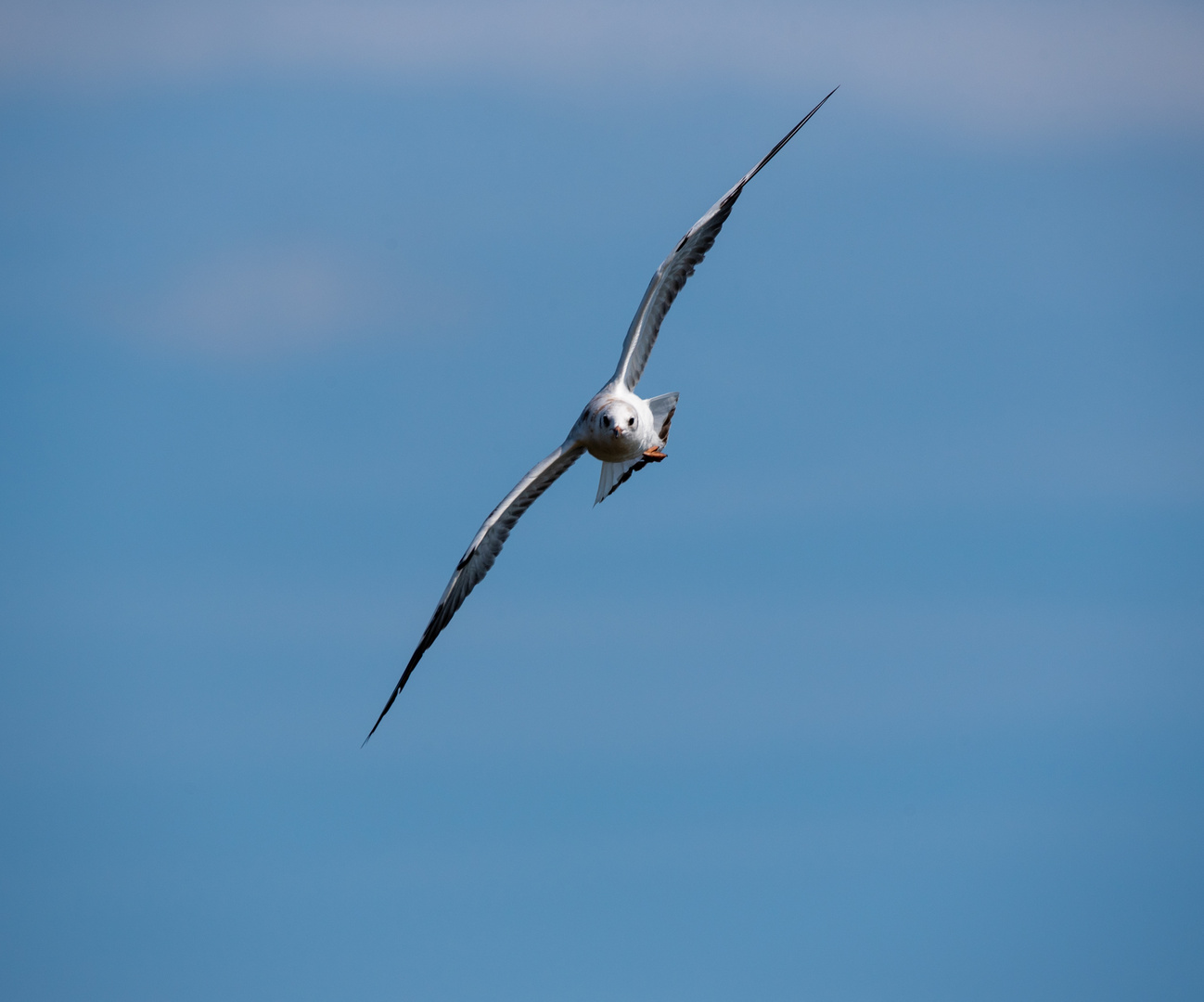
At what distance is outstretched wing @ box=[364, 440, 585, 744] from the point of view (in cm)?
2130

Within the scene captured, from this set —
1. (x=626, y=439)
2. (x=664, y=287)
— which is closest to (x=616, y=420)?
(x=626, y=439)

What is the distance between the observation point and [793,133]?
2152 cm

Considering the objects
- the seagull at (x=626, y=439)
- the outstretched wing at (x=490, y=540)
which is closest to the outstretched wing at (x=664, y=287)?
the seagull at (x=626, y=439)

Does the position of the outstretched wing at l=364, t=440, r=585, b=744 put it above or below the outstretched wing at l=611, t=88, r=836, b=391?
below

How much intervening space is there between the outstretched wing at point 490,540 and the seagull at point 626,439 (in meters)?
0.01

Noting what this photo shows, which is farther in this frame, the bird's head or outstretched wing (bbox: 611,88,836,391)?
outstretched wing (bbox: 611,88,836,391)

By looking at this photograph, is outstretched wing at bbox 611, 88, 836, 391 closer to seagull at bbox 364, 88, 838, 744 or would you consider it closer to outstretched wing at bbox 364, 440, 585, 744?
seagull at bbox 364, 88, 838, 744

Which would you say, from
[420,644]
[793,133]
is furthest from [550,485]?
[793,133]

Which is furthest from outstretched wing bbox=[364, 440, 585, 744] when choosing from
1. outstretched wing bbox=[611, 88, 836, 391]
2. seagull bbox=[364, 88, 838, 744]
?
outstretched wing bbox=[611, 88, 836, 391]

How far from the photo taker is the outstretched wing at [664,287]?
21625mm

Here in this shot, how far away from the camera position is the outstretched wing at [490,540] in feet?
69.9

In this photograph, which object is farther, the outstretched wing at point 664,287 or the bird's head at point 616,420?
the outstretched wing at point 664,287

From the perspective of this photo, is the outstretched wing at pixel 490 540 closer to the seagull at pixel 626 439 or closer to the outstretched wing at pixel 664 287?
the seagull at pixel 626 439

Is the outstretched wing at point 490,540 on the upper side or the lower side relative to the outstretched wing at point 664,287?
lower
